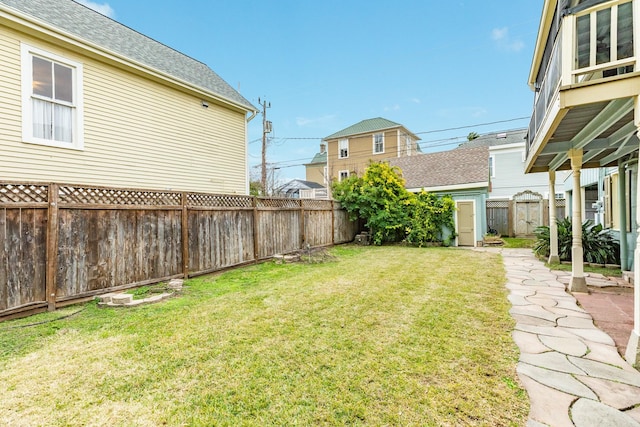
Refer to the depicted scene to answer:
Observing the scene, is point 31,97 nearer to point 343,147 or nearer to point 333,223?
point 333,223

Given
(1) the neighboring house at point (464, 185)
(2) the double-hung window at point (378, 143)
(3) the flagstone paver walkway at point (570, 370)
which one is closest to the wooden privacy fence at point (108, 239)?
(3) the flagstone paver walkway at point (570, 370)

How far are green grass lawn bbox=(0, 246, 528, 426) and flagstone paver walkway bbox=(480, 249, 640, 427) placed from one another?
0.42 ft

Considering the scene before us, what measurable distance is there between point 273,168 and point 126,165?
72.2 feet

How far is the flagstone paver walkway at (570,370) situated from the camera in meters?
1.88

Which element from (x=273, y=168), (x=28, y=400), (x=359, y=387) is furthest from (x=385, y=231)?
(x=273, y=168)

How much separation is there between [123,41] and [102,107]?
224 cm

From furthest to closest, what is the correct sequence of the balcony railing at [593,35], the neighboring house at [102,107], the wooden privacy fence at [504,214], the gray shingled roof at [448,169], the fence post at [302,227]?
the wooden privacy fence at [504,214] < the gray shingled roof at [448,169] < the fence post at [302,227] < the neighboring house at [102,107] < the balcony railing at [593,35]

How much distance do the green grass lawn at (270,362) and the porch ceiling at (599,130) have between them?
2624 mm

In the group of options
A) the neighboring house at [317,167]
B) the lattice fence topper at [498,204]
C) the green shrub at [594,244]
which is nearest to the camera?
the green shrub at [594,244]

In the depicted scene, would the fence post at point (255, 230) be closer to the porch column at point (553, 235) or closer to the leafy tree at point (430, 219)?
the leafy tree at point (430, 219)

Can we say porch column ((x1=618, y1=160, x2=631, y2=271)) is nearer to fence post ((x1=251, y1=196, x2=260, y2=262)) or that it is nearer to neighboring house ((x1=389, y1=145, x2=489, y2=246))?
neighboring house ((x1=389, y1=145, x2=489, y2=246))

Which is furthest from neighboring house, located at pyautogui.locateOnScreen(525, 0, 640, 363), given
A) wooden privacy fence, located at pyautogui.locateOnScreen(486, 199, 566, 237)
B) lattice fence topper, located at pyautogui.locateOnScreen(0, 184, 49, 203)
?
wooden privacy fence, located at pyautogui.locateOnScreen(486, 199, 566, 237)

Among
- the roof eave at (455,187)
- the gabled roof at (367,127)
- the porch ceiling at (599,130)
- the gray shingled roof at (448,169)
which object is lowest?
the roof eave at (455,187)

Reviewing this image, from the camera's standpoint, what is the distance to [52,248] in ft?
13.2
